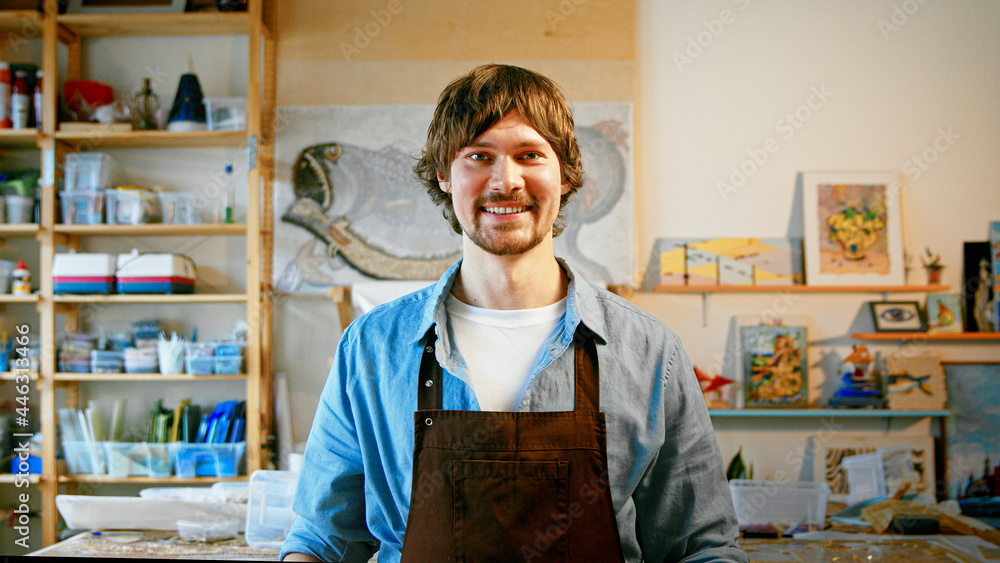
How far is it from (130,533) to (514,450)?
2.11 meters

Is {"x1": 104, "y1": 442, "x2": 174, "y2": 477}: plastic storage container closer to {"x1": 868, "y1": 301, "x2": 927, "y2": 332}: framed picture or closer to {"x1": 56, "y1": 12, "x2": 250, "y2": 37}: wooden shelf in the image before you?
{"x1": 56, "y1": 12, "x2": 250, "y2": 37}: wooden shelf

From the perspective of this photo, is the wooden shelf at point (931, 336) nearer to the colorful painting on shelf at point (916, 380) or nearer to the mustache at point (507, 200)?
the colorful painting on shelf at point (916, 380)

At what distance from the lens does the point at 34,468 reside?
3.26 m

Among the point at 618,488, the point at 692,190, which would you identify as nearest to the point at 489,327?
the point at 618,488

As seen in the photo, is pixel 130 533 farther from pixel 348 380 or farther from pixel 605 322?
pixel 605 322

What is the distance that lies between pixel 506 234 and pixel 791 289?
7.78 feet

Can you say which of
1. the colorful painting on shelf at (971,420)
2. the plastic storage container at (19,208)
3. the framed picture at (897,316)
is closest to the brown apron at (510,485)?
the framed picture at (897,316)

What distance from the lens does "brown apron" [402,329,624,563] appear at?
1279mm

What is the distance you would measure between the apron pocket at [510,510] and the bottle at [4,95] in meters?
3.36

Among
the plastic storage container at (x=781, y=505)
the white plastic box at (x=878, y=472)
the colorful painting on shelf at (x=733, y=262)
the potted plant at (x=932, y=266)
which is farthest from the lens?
the colorful painting on shelf at (x=733, y=262)

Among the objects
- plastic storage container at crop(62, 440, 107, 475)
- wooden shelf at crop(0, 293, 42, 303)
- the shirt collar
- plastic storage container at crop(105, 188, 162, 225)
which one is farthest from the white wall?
wooden shelf at crop(0, 293, 42, 303)

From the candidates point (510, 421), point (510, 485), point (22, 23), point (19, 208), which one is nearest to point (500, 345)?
point (510, 421)

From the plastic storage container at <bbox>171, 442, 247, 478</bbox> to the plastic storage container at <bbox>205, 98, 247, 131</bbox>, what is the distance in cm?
163

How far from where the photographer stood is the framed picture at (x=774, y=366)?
316 cm
